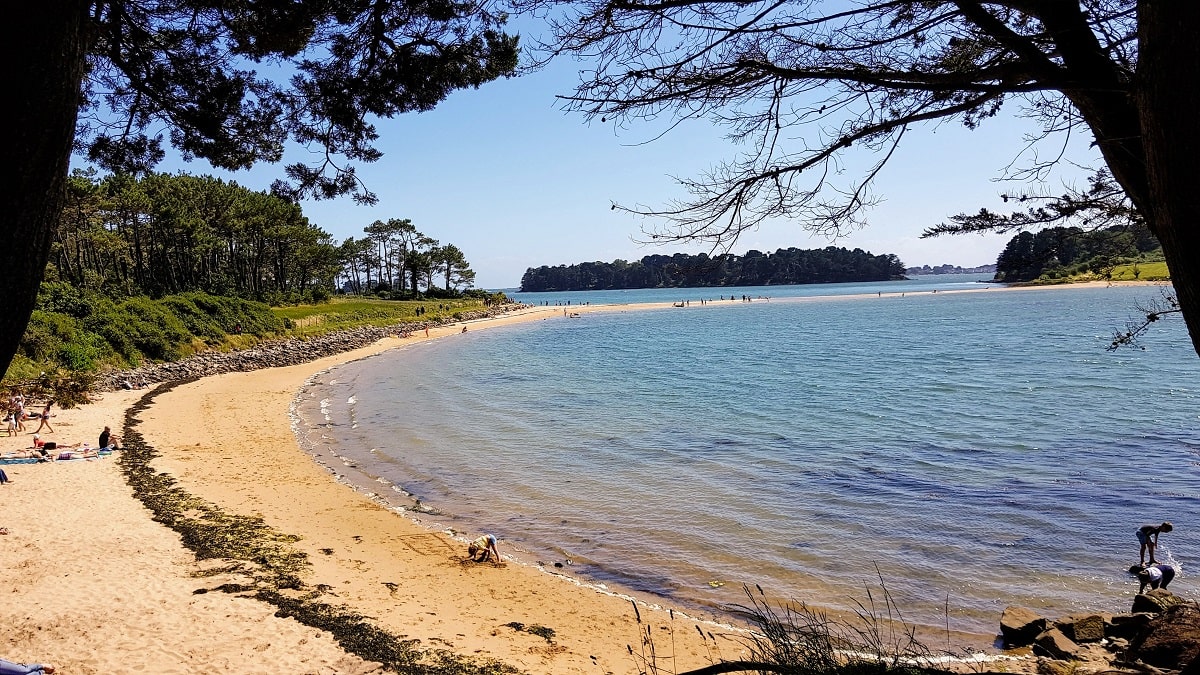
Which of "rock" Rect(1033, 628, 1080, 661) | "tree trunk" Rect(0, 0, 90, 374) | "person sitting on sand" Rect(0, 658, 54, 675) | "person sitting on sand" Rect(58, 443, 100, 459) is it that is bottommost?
"rock" Rect(1033, 628, 1080, 661)

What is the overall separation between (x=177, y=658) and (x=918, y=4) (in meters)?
8.56

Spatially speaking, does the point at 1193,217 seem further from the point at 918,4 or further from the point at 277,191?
the point at 277,191

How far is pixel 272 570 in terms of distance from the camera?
9555 millimetres

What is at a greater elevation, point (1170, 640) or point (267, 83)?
point (267, 83)

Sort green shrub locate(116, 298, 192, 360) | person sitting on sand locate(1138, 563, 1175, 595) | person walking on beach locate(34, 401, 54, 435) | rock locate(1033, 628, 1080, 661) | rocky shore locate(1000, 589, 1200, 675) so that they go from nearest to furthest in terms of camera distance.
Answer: rocky shore locate(1000, 589, 1200, 675)
rock locate(1033, 628, 1080, 661)
person sitting on sand locate(1138, 563, 1175, 595)
person walking on beach locate(34, 401, 54, 435)
green shrub locate(116, 298, 192, 360)

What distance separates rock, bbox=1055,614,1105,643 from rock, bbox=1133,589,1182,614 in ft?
1.69

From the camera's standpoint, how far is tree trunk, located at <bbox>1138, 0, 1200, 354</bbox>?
2427mm

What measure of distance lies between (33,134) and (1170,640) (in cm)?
887

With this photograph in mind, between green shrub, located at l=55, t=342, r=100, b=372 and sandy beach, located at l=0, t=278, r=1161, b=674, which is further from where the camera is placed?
green shrub, located at l=55, t=342, r=100, b=372

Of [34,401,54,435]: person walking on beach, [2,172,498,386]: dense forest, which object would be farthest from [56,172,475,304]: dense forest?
[34,401,54,435]: person walking on beach

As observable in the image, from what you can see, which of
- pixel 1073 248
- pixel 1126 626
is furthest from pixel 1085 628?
pixel 1073 248

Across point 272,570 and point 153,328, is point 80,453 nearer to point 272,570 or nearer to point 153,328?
point 272,570

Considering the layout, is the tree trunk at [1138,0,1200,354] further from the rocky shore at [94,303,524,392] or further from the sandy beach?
the rocky shore at [94,303,524,392]

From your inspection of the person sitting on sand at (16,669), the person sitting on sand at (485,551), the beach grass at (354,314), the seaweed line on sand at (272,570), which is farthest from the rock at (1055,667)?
the beach grass at (354,314)
